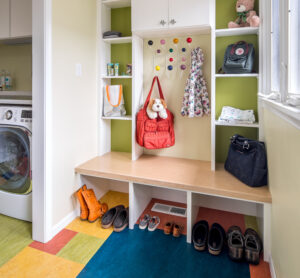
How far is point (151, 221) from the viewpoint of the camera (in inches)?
86.0

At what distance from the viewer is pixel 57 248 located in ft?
6.03

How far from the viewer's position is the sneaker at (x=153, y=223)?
210cm

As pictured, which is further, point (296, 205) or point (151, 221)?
point (151, 221)

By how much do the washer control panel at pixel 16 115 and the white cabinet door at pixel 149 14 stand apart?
1.25 meters

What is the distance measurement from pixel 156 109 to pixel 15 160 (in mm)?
1409

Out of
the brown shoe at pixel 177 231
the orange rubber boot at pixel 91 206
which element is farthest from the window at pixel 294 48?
the orange rubber boot at pixel 91 206

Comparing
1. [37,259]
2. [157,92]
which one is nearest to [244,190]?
[157,92]

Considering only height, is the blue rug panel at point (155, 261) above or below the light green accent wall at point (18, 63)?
below

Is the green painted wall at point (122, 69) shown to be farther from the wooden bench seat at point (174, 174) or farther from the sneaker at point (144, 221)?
the sneaker at point (144, 221)

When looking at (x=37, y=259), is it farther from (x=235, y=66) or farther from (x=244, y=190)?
(x=235, y=66)

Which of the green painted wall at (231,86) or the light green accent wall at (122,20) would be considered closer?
the green painted wall at (231,86)

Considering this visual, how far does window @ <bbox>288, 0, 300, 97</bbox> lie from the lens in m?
1.02

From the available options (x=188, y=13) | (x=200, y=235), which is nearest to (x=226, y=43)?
(x=188, y=13)

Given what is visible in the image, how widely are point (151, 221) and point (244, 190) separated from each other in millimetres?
886
